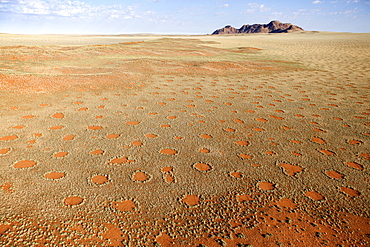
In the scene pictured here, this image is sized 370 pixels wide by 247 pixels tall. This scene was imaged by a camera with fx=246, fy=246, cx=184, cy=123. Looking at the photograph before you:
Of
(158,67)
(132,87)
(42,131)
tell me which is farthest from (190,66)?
(42,131)

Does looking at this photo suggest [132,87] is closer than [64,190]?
No

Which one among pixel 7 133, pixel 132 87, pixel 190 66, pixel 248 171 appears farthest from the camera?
pixel 190 66

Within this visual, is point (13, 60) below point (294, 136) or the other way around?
the other way around

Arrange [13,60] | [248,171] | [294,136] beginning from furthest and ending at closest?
[13,60], [294,136], [248,171]

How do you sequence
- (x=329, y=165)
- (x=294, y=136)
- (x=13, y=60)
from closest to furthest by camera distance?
(x=329, y=165) → (x=294, y=136) → (x=13, y=60)

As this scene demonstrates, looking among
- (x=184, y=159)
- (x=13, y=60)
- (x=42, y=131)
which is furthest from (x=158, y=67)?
(x=184, y=159)

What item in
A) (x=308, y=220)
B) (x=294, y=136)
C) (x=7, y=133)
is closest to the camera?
(x=308, y=220)

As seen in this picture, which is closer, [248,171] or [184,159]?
[248,171]

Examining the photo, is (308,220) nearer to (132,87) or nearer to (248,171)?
(248,171)

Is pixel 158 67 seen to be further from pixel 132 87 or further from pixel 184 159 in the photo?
pixel 184 159
